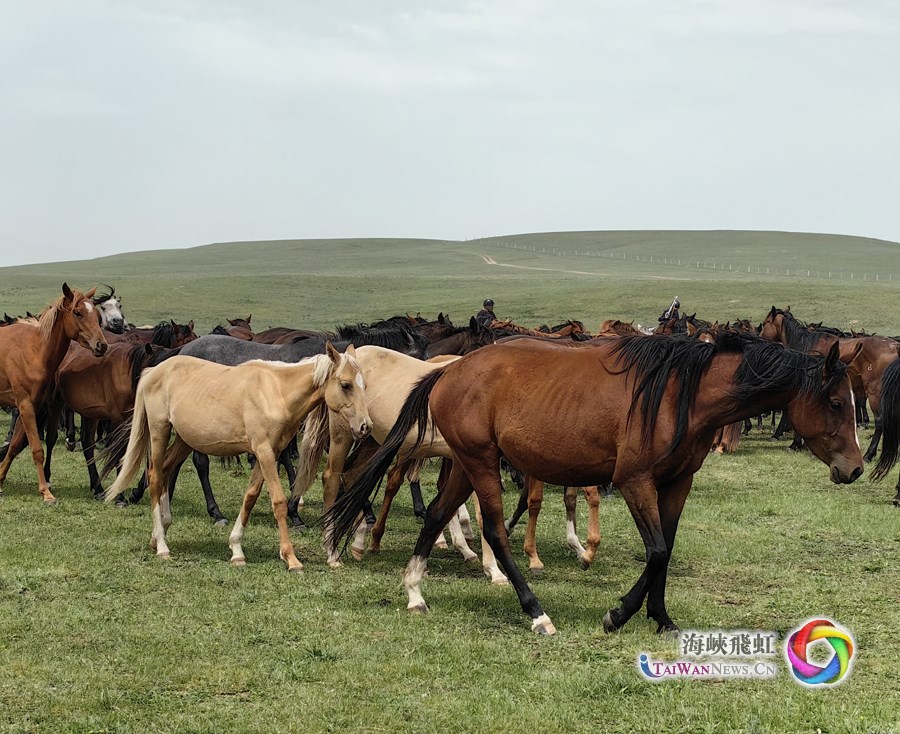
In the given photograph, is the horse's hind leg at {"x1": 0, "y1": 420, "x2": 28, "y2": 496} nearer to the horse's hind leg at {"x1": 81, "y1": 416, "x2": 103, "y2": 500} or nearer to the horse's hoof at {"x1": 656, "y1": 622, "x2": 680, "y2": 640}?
the horse's hind leg at {"x1": 81, "y1": 416, "x2": 103, "y2": 500}

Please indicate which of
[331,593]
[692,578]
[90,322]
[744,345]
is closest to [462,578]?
[331,593]

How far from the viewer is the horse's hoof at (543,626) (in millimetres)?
6914

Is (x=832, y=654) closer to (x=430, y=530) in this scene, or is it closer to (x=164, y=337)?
(x=430, y=530)

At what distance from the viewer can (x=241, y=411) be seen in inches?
364

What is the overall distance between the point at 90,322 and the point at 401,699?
8.23 m

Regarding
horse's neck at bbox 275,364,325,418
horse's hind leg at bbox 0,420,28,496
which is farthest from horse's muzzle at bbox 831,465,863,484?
horse's hind leg at bbox 0,420,28,496

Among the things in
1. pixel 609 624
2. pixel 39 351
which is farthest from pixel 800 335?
pixel 39 351

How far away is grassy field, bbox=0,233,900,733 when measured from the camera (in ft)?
17.7

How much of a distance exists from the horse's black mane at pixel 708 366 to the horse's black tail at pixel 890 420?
17.8 ft

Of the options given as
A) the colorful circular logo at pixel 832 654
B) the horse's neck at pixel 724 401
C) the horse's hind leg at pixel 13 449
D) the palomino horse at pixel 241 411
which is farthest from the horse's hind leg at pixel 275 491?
the horse's hind leg at pixel 13 449

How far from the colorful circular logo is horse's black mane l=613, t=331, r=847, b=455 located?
152 centimetres

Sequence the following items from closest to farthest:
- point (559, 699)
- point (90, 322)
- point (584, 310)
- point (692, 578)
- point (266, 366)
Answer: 1. point (559, 699)
2. point (692, 578)
3. point (266, 366)
4. point (90, 322)
5. point (584, 310)

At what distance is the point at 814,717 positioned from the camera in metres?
5.22

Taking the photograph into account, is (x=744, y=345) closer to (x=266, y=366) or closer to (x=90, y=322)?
(x=266, y=366)
